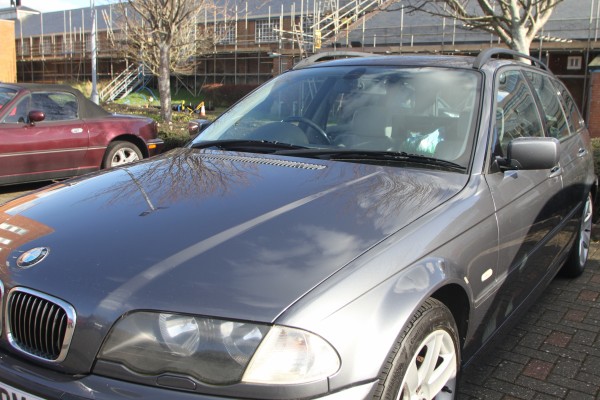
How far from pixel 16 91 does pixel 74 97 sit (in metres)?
0.84

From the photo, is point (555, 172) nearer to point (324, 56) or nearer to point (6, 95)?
point (324, 56)

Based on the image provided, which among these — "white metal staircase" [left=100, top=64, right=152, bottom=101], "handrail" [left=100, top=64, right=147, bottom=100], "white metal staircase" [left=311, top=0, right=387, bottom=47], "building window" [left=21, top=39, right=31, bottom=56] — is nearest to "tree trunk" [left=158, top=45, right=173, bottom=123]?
"white metal staircase" [left=311, top=0, right=387, bottom=47]

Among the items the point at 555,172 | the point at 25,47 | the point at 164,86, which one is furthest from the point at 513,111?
the point at 25,47

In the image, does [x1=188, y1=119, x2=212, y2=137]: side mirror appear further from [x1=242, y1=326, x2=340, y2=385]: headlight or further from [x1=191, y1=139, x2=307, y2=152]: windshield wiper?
[x1=242, y1=326, x2=340, y2=385]: headlight

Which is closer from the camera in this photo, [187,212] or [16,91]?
[187,212]

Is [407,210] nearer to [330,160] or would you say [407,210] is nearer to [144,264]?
[330,160]

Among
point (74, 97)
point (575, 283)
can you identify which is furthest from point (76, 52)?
point (575, 283)

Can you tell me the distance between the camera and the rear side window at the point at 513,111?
318 cm

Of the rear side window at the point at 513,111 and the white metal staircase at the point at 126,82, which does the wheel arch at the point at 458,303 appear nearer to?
the rear side window at the point at 513,111

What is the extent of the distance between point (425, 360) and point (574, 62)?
23950 mm

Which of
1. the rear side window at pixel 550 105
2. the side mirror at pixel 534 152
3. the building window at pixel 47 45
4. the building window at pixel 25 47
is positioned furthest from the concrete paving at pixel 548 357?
the building window at pixel 25 47

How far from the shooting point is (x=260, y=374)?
1689 mm

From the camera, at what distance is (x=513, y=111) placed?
11.2ft

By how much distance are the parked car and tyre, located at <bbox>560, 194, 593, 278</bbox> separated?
6.63 meters
